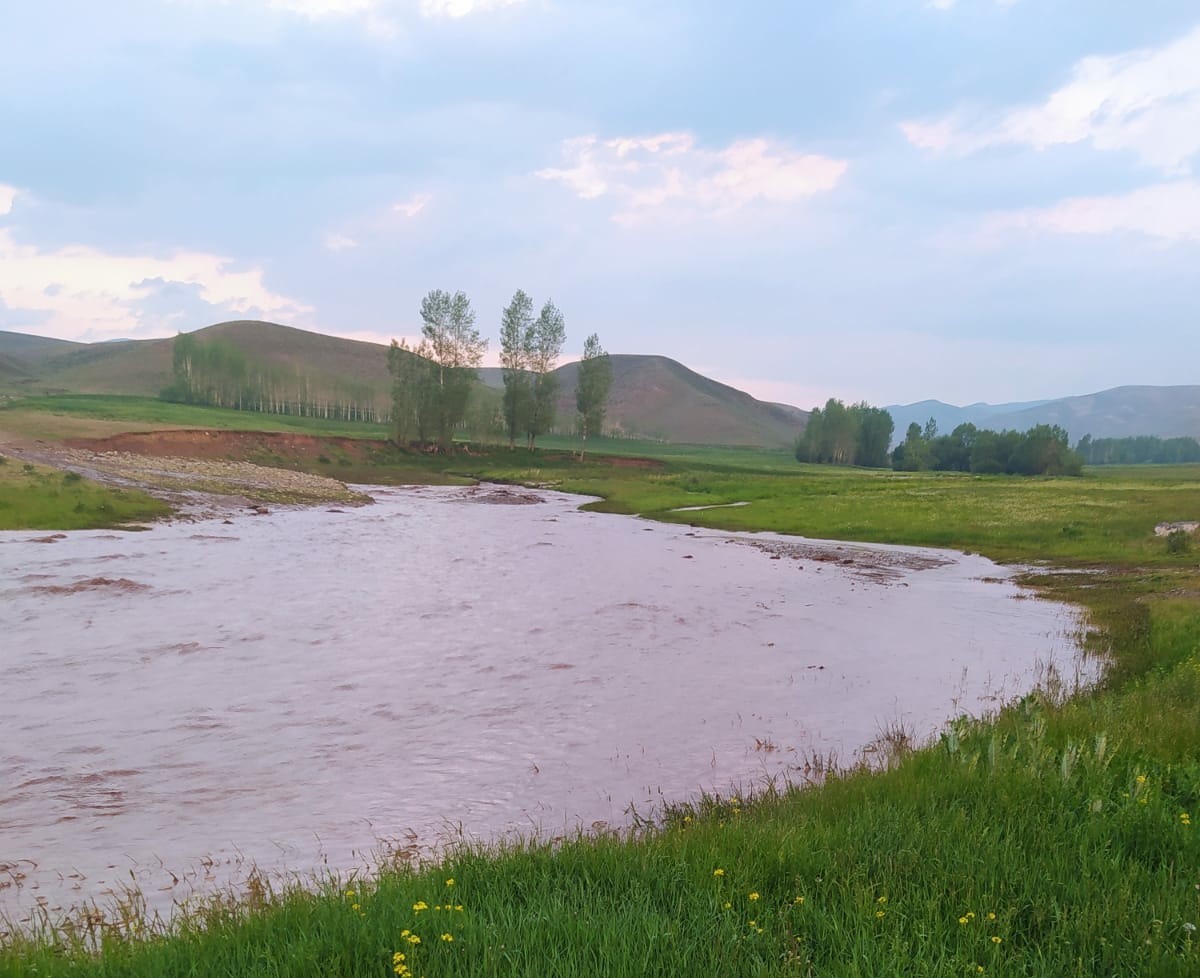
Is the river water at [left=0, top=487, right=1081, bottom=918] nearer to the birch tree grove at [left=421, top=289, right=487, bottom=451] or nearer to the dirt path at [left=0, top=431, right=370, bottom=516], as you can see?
the dirt path at [left=0, top=431, right=370, bottom=516]

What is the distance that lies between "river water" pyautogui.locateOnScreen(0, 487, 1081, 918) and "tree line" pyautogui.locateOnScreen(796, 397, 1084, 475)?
396 ft

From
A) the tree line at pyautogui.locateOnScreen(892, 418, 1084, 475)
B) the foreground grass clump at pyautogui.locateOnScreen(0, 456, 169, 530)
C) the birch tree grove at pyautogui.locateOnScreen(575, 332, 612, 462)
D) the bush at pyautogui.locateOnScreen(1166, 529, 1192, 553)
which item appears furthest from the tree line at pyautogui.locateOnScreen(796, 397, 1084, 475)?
the foreground grass clump at pyautogui.locateOnScreen(0, 456, 169, 530)

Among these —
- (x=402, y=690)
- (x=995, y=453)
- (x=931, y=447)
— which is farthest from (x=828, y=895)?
(x=931, y=447)

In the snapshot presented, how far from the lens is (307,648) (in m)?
16.2

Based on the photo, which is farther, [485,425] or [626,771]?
[485,425]

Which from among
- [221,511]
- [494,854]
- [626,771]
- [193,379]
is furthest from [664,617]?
[193,379]

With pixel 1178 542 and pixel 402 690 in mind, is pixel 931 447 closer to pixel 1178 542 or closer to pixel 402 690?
pixel 1178 542

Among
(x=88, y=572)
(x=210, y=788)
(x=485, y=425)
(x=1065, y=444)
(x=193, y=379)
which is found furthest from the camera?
(x=193, y=379)

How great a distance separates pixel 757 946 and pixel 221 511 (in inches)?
1638

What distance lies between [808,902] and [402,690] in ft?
33.4

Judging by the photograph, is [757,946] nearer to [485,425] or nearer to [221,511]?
[221,511]

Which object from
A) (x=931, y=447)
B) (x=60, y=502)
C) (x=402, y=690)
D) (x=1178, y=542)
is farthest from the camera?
(x=931, y=447)

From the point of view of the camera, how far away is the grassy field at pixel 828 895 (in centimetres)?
413

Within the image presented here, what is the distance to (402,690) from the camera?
44.9ft
